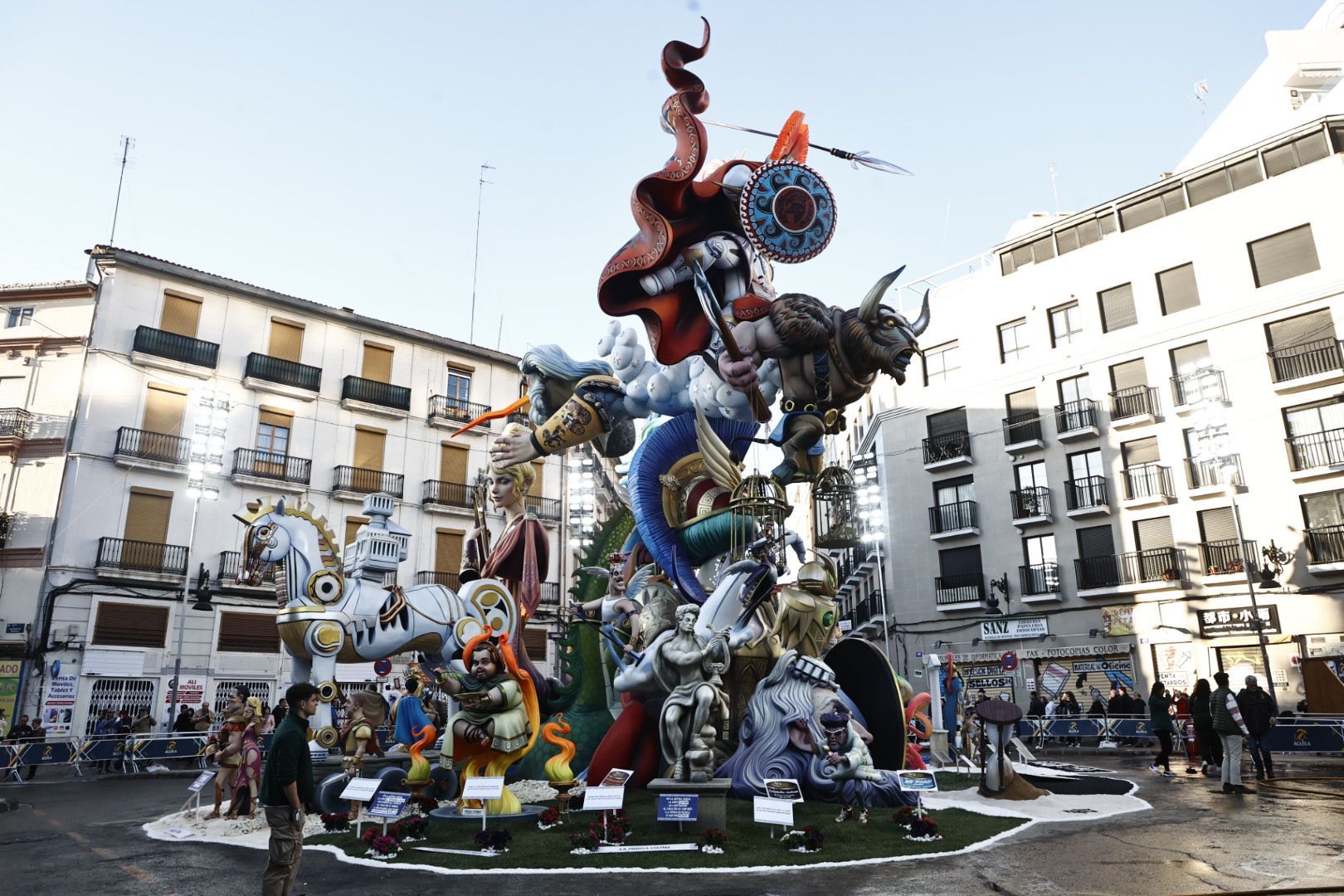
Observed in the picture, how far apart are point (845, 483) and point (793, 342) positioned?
2.56 m

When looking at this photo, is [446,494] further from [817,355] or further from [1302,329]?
[1302,329]

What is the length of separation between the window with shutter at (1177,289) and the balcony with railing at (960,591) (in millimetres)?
10556

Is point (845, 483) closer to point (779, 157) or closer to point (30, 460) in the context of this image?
point (779, 157)

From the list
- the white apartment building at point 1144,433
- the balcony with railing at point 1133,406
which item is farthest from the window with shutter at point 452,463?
the balcony with railing at point 1133,406

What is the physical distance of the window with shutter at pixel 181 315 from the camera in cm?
2916

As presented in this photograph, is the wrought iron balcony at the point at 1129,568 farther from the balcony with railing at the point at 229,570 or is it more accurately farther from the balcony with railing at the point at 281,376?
the balcony with railing at the point at 281,376

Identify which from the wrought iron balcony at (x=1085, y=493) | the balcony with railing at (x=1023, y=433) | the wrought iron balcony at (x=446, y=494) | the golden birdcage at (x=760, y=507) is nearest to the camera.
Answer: the golden birdcage at (x=760, y=507)

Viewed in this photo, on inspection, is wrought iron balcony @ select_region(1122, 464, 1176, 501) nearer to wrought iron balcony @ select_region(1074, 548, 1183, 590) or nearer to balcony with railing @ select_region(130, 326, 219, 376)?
wrought iron balcony @ select_region(1074, 548, 1183, 590)

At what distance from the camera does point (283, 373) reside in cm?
3083

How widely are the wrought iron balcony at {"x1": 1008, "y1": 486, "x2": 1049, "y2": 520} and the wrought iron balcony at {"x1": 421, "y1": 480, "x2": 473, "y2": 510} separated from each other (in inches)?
750

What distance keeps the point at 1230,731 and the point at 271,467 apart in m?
27.0

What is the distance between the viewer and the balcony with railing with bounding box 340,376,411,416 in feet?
105

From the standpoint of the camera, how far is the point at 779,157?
13883mm

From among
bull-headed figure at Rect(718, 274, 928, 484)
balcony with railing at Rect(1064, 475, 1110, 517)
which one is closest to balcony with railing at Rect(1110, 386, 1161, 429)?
balcony with railing at Rect(1064, 475, 1110, 517)
